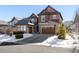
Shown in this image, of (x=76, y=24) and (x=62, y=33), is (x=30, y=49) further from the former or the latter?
(x=76, y=24)

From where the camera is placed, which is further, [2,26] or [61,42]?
[2,26]

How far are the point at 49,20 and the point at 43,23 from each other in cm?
14

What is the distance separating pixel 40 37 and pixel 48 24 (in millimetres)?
312

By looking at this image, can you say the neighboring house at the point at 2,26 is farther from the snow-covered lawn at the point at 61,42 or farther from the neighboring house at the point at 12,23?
the snow-covered lawn at the point at 61,42

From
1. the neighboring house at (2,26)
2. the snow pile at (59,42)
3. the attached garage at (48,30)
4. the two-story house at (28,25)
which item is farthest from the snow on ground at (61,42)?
the neighboring house at (2,26)

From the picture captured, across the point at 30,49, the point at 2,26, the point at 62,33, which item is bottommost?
the point at 30,49

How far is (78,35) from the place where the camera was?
7.36 metres

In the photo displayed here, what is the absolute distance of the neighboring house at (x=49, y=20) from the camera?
7.28m

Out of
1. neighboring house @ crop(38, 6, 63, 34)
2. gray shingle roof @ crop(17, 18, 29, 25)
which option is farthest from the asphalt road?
gray shingle roof @ crop(17, 18, 29, 25)

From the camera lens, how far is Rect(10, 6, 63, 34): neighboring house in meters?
7.29

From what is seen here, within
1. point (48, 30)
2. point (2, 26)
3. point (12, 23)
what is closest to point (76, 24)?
point (48, 30)

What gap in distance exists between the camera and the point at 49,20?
7.34 meters

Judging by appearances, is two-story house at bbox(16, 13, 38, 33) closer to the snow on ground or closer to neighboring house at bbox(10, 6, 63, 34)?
neighboring house at bbox(10, 6, 63, 34)
